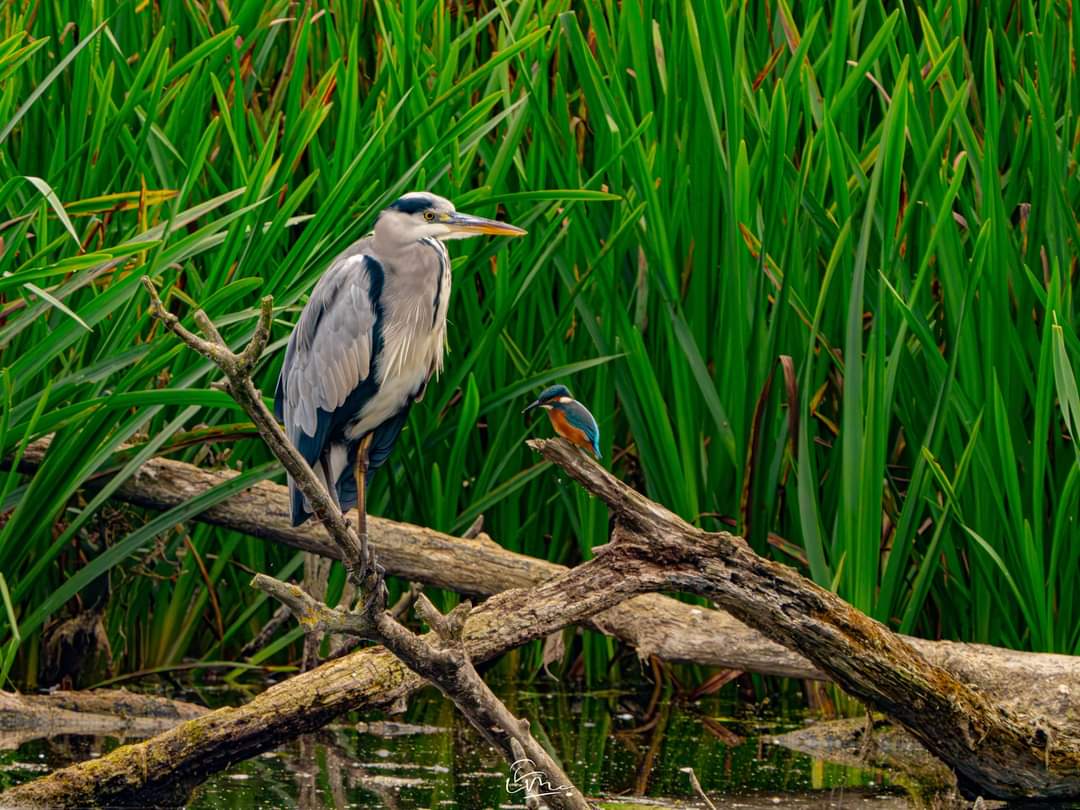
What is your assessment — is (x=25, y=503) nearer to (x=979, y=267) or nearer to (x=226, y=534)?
(x=226, y=534)

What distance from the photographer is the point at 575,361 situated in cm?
499

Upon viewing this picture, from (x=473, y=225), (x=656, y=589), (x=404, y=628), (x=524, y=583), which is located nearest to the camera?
(x=404, y=628)

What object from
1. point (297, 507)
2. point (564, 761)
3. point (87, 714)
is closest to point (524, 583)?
point (564, 761)

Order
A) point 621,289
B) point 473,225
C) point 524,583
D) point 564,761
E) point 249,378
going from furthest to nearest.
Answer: point 621,289
point 524,583
point 564,761
point 473,225
point 249,378

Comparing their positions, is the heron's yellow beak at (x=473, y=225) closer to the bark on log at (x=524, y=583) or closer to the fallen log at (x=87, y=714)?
the bark on log at (x=524, y=583)

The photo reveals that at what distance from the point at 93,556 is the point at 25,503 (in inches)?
27.9

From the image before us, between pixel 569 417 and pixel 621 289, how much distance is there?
4.73ft

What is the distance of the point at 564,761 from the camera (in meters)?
4.06

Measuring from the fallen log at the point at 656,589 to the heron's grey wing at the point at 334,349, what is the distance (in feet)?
1.95

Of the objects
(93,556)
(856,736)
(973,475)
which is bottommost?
(856,736)

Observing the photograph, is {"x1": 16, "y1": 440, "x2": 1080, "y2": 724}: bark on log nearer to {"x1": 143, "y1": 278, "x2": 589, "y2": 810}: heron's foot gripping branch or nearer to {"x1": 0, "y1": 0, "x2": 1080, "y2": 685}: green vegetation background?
{"x1": 0, "y1": 0, "x2": 1080, "y2": 685}: green vegetation background

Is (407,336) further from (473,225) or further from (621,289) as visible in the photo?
(621,289)

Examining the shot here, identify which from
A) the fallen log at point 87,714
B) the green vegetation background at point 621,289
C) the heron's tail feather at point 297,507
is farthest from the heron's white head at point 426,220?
the fallen log at point 87,714

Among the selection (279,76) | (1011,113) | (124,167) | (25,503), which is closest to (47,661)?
(25,503)
